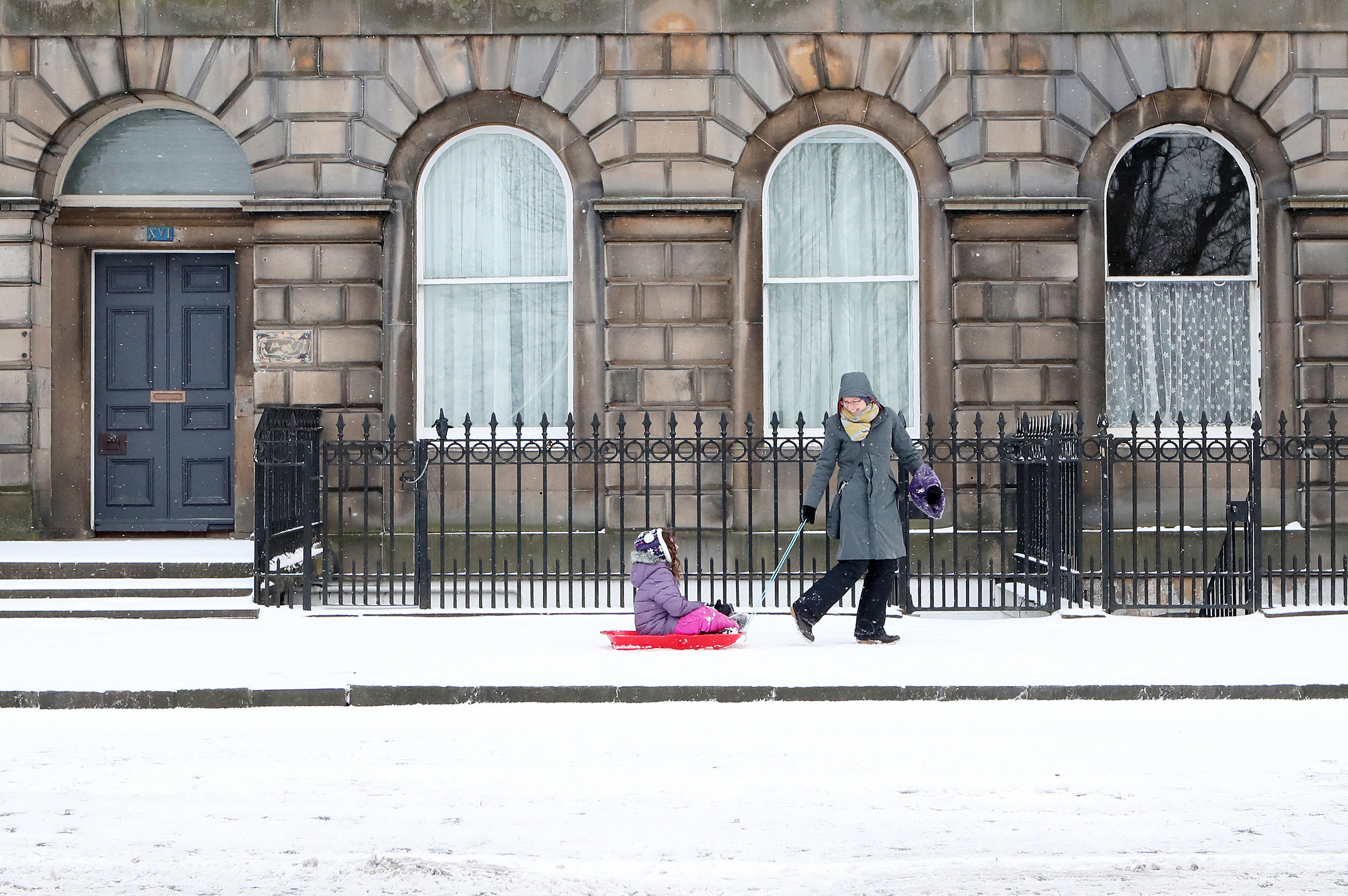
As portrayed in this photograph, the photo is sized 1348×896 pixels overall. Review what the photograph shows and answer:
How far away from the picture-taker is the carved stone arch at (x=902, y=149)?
48.5 feet

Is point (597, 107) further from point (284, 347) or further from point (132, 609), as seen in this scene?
point (132, 609)

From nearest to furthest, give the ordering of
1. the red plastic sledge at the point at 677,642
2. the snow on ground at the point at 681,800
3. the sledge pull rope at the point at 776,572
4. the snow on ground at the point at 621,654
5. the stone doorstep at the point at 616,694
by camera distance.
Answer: the snow on ground at the point at 681,800 < the stone doorstep at the point at 616,694 < the snow on ground at the point at 621,654 < the red plastic sledge at the point at 677,642 < the sledge pull rope at the point at 776,572

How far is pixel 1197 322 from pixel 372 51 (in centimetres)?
890

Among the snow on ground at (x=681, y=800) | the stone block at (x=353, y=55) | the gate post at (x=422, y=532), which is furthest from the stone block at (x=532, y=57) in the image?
the snow on ground at (x=681, y=800)

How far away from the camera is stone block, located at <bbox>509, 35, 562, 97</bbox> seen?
14672mm

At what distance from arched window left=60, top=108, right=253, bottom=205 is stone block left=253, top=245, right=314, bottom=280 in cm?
97

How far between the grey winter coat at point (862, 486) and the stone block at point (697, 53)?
5587 mm

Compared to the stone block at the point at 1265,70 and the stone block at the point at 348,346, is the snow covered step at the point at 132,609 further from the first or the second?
the stone block at the point at 1265,70

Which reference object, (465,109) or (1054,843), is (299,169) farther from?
(1054,843)

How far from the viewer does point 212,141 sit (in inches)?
601

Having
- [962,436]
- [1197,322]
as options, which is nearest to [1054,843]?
[962,436]

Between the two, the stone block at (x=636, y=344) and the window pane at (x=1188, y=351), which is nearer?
the stone block at (x=636, y=344)

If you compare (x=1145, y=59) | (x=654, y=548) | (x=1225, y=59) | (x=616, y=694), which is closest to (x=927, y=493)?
(x=654, y=548)

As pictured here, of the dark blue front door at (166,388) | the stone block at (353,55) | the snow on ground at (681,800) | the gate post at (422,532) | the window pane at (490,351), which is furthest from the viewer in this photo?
the dark blue front door at (166,388)
